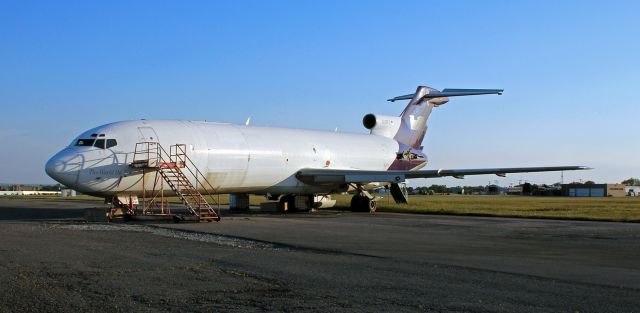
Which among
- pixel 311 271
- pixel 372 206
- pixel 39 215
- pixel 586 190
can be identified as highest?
pixel 586 190

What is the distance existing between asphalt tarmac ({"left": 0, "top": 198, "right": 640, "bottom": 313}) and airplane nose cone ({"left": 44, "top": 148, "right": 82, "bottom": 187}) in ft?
14.6

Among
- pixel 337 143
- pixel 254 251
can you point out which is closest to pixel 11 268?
pixel 254 251

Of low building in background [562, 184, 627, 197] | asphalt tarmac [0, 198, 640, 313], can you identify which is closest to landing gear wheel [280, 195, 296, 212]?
asphalt tarmac [0, 198, 640, 313]

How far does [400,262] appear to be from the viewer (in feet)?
38.4

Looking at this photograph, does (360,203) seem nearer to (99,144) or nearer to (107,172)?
(107,172)

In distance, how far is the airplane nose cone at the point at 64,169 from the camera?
2242cm

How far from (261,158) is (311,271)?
18.8m

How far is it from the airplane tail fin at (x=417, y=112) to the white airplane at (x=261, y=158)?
64mm

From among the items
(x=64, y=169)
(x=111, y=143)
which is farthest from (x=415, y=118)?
(x=64, y=169)

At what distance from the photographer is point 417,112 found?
4162cm

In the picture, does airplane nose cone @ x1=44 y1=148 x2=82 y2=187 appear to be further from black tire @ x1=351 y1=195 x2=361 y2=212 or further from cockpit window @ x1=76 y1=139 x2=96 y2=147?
black tire @ x1=351 y1=195 x2=361 y2=212

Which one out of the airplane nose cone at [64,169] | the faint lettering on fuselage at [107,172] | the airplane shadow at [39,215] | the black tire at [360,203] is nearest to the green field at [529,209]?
the black tire at [360,203]

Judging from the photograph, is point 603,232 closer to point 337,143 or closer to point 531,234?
point 531,234

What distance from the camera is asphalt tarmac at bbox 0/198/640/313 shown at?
7617mm
